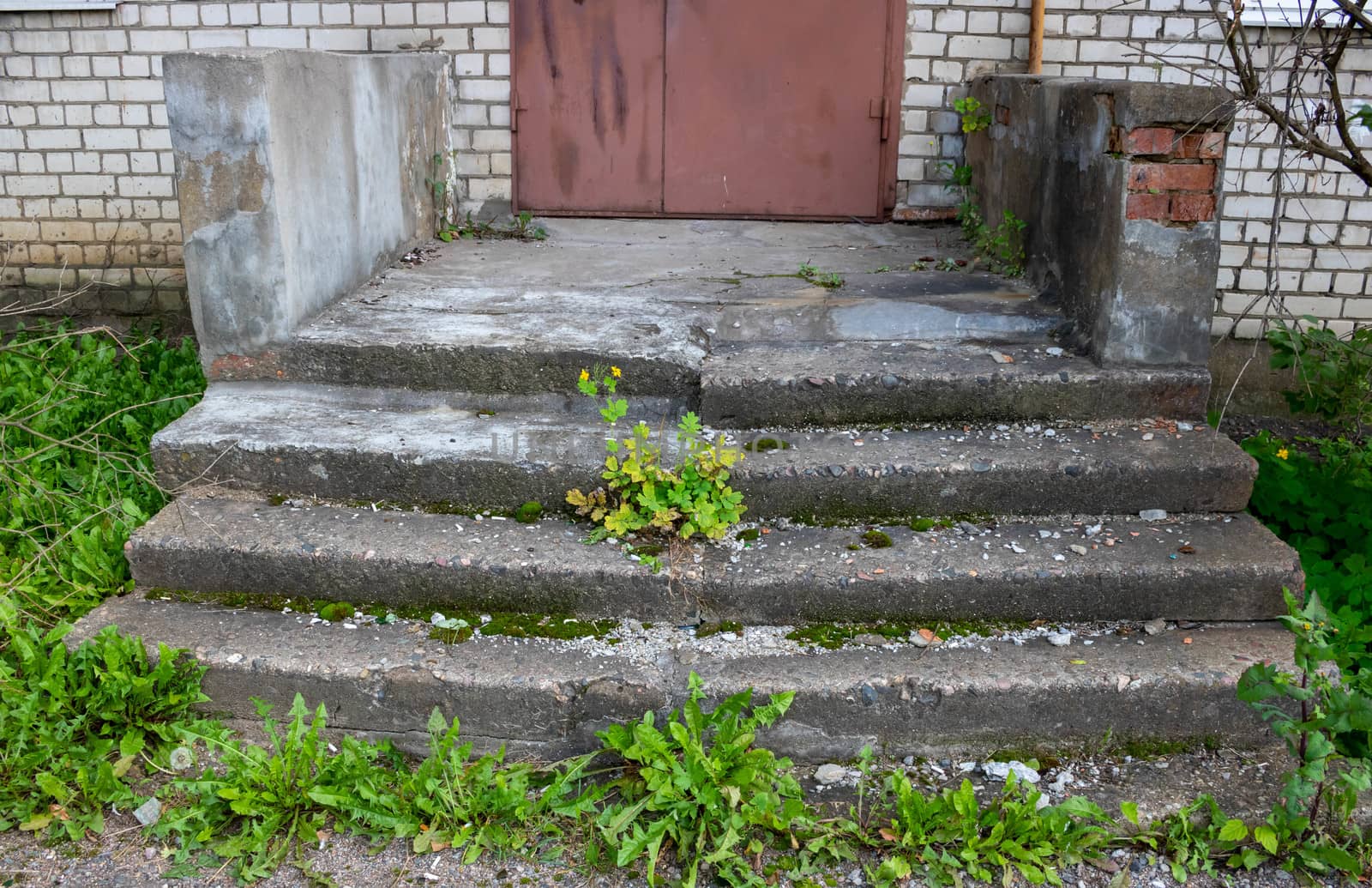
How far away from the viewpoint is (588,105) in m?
5.46

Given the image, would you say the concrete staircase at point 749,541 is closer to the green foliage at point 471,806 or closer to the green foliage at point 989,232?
the green foliage at point 471,806

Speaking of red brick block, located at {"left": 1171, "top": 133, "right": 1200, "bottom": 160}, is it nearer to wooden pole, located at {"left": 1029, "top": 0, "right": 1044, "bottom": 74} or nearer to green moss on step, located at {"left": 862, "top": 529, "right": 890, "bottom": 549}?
green moss on step, located at {"left": 862, "top": 529, "right": 890, "bottom": 549}

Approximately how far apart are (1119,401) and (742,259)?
2048 millimetres

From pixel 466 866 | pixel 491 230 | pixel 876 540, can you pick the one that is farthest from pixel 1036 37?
pixel 466 866

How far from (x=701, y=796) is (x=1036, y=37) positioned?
171 inches

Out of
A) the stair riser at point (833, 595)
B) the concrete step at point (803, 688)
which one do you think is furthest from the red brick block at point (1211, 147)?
the concrete step at point (803, 688)

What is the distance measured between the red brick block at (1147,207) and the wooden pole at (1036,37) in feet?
7.48

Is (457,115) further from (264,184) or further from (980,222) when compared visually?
(980,222)

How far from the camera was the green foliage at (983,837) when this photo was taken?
227 centimetres

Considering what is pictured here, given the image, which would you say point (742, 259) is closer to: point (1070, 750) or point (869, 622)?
point (869, 622)

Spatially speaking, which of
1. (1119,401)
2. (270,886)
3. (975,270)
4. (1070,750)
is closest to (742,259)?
(975,270)

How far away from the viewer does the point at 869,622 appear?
Answer: 2865 mm

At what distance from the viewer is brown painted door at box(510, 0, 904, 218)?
5.34 m

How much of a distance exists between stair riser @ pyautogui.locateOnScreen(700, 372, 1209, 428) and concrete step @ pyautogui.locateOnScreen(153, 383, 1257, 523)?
0.07 m
